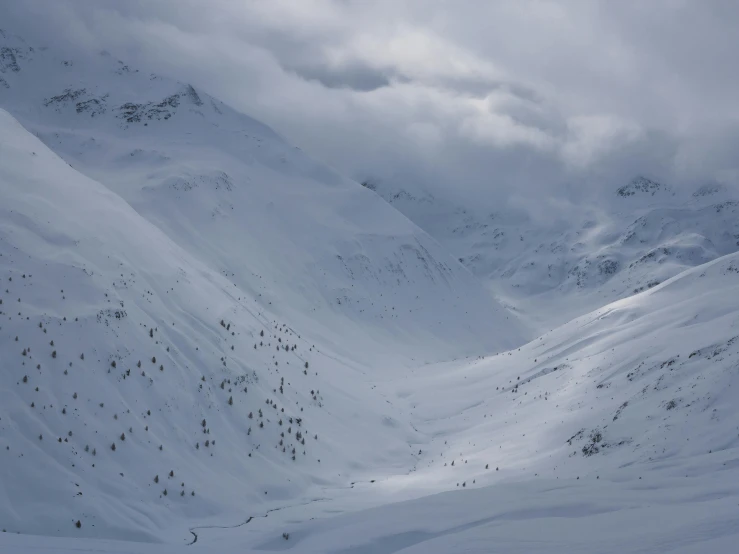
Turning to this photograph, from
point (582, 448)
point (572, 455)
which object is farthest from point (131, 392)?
point (582, 448)

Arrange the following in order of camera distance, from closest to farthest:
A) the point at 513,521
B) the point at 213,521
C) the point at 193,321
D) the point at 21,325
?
the point at 513,521 < the point at 213,521 < the point at 21,325 < the point at 193,321

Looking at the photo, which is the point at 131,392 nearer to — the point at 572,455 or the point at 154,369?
A: the point at 154,369

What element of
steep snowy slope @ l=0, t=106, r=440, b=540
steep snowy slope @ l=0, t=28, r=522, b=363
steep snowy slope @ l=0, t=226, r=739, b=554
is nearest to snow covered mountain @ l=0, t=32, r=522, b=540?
steep snowy slope @ l=0, t=106, r=440, b=540

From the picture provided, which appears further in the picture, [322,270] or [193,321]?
[322,270]

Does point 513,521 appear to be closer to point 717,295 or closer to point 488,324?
point 717,295

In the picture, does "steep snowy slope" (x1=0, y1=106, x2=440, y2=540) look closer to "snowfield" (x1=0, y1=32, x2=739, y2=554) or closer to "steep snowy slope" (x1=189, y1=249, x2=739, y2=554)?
"snowfield" (x1=0, y1=32, x2=739, y2=554)

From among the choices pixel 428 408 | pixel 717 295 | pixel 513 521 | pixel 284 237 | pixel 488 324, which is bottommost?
pixel 513 521

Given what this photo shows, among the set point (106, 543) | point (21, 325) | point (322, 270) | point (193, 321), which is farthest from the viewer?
point (322, 270)

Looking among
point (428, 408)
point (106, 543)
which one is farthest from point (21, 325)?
point (428, 408)

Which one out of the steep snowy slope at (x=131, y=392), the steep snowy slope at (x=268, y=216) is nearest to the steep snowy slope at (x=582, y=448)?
the steep snowy slope at (x=131, y=392)
